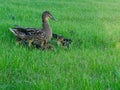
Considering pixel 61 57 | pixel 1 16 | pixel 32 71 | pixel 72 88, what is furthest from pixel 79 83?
pixel 1 16

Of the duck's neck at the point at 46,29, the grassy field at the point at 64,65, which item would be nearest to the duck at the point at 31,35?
the duck's neck at the point at 46,29

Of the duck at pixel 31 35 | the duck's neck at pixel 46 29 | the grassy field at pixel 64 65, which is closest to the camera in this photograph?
the grassy field at pixel 64 65

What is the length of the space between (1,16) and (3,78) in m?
8.31

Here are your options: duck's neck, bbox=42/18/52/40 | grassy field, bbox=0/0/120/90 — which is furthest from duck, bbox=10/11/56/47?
grassy field, bbox=0/0/120/90

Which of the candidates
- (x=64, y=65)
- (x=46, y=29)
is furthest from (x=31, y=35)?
(x=64, y=65)

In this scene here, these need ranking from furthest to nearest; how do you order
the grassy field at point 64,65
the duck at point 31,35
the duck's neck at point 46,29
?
1. the duck's neck at point 46,29
2. the duck at point 31,35
3. the grassy field at point 64,65

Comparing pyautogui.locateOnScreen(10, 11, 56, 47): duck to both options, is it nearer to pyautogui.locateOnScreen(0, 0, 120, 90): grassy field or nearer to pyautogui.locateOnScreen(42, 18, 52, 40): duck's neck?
pyautogui.locateOnScreen(42, 18, 52, 40): duck's neck

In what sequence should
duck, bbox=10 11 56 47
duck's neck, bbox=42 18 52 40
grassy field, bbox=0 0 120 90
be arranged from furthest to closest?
1. duck's neck, bbox=42 18 52 40
2. duck, bbox=10 11 56 47
3. grassy field, bbox=0 0 120 90

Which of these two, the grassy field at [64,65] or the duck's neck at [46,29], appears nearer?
the grassy field at [64,65]

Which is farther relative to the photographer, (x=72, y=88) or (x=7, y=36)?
(x=7, y=36)

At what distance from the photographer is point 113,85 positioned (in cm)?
628

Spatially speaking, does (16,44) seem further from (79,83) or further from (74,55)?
(79,83)

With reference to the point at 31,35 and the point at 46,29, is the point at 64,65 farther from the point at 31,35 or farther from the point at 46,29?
the point at 46,29

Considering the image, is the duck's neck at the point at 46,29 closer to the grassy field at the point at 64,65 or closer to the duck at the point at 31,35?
the duck at the point at 31,35
